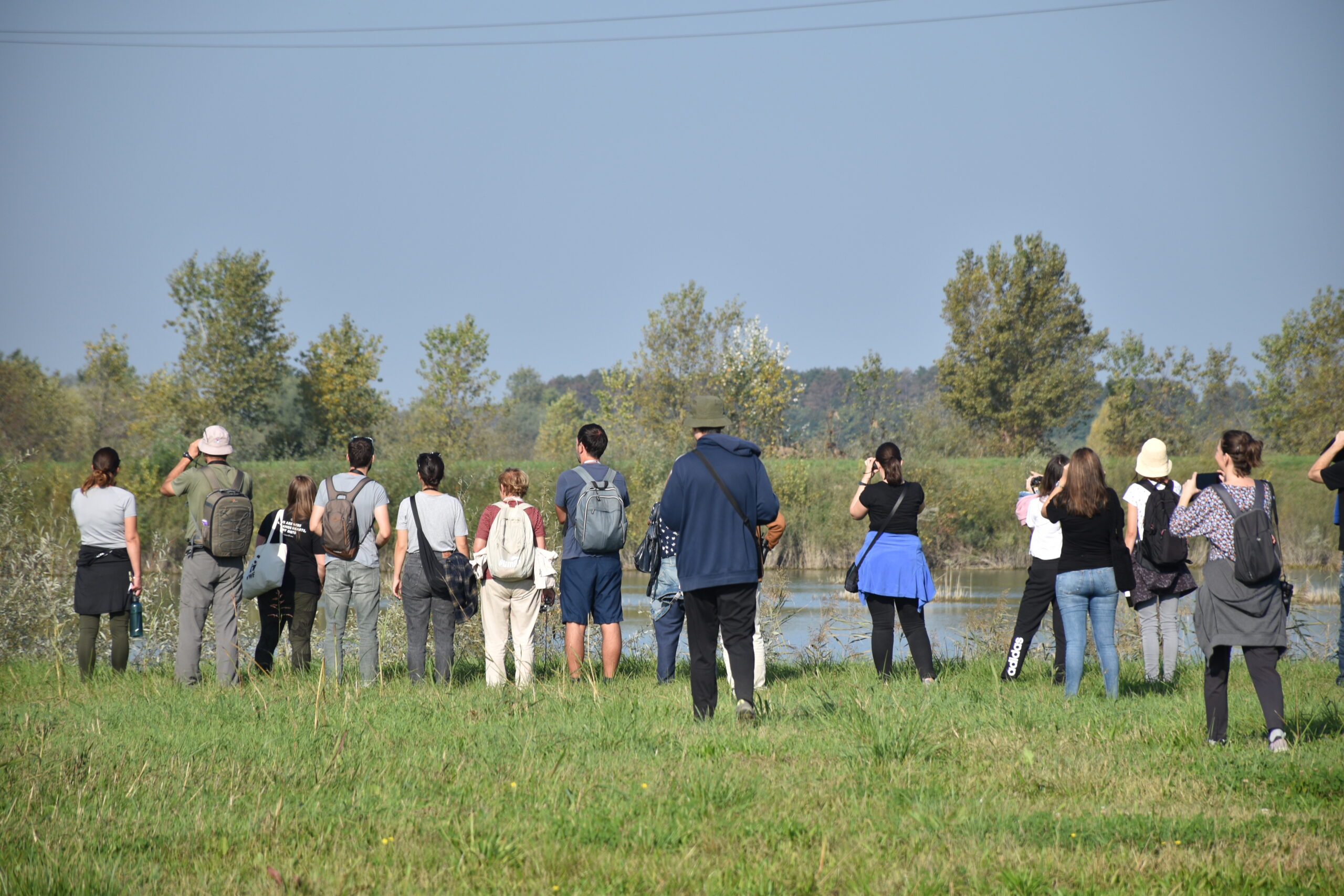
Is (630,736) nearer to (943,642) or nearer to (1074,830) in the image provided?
(1074,830)

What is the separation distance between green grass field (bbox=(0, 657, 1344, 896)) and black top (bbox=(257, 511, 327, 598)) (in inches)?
50.1

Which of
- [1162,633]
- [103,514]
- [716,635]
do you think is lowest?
[1162,633]

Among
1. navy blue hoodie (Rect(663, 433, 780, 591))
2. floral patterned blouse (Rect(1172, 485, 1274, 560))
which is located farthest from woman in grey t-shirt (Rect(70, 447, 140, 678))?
floral patterned blouse (Rect(1172, 485, 1274, 560))

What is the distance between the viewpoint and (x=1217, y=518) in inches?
207

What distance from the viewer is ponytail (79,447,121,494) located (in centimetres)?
745

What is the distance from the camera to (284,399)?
4162 cm

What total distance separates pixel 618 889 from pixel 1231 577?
3572 millimetres

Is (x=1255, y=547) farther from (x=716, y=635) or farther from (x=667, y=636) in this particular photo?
(x=667, y=636)

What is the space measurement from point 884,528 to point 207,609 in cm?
486

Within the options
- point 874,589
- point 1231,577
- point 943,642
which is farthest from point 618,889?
point 943,642

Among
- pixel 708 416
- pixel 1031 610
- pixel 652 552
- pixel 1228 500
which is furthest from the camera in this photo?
pixel 1031 610

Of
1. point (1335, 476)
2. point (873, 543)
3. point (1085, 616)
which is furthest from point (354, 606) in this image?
point (1335, 476)

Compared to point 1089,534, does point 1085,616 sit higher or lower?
lower

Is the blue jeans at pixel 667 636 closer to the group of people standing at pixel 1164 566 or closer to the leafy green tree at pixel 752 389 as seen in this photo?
the group of people standing at pixel 1164 566
